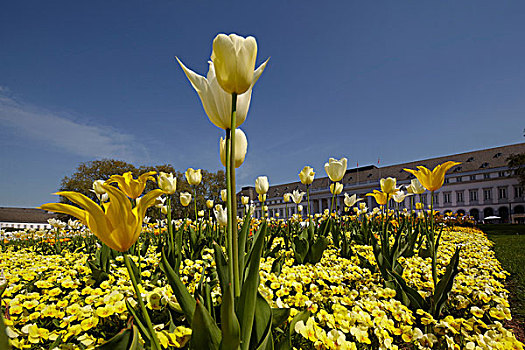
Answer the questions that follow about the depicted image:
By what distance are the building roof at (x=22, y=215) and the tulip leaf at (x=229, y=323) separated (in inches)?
2070

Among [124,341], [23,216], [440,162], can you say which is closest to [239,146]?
[124,341]

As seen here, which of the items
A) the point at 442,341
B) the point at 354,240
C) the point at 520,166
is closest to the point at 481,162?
the point at 520,166

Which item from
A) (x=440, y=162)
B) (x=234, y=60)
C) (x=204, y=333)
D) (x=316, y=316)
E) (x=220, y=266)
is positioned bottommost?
(x=316, y=316)

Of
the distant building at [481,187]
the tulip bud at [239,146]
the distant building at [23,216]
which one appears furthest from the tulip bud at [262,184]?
the distant building at [23,216]

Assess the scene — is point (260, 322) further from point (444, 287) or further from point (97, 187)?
point (97, 187)

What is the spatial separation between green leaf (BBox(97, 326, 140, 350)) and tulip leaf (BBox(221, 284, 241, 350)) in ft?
0.83

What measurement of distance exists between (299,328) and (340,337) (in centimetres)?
18

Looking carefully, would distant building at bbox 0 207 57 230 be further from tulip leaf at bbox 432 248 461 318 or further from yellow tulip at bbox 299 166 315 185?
tulip leaf at bbox 432 248 461 318

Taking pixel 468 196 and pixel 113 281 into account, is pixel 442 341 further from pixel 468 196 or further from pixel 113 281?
pixel 468 196

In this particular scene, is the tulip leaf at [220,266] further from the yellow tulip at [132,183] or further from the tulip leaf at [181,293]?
the yellow tulip at [132,183]

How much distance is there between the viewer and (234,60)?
954 millimetres

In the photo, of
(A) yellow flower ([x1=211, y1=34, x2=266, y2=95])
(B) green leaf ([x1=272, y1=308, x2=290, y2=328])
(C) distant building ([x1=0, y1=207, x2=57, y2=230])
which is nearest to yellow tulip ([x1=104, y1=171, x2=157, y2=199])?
(A) yellow flower ([x1=211, y1=34, x2=266, y2=95])

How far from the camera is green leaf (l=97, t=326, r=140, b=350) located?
2.83ft

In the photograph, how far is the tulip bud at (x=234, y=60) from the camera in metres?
0.95
